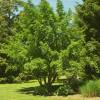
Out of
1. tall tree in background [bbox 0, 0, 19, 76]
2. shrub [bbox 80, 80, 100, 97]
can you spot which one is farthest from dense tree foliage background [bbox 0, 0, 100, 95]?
tall tree in background [bbox 0, 0, 19, 76]

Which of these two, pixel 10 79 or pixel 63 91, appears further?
pixel 10 79

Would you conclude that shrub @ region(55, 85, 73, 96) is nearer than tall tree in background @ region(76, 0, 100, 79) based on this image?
Yes

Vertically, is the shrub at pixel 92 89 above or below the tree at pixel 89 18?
below

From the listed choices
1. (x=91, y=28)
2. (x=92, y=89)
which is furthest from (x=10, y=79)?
(x=92, y=89)

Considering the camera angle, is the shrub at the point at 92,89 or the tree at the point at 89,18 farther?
the tree at the point at 89,18

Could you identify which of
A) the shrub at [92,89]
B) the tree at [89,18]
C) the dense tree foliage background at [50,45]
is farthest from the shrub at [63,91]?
the tree at [89,18]

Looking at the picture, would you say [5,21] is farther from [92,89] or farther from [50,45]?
[92,89]

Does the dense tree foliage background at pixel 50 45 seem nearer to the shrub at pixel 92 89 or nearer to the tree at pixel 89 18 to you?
the tree at pixel 89 18

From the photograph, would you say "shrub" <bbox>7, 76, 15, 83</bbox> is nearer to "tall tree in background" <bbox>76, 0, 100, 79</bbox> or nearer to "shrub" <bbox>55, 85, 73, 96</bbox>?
"tall tree in background" <bbox>76, 0, 100, 79</bbox>

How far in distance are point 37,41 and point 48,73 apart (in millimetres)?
2578

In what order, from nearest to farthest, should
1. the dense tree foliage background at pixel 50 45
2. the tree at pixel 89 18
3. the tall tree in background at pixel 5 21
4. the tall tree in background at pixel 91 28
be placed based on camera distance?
the dense tree foliage background at pixel 50 45 → the tall tree in background at pixel 91 28 → the tree at pixel 89 18 → the tall tree in background at pixel 5 21

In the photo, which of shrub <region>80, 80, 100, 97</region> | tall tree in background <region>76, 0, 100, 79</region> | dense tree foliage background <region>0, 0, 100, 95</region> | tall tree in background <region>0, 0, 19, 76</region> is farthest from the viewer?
tall tree in background <region>0, 0, 19, 76</region>

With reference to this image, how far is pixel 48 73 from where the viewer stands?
90.0 feet

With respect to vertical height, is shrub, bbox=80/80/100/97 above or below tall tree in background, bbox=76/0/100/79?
below
